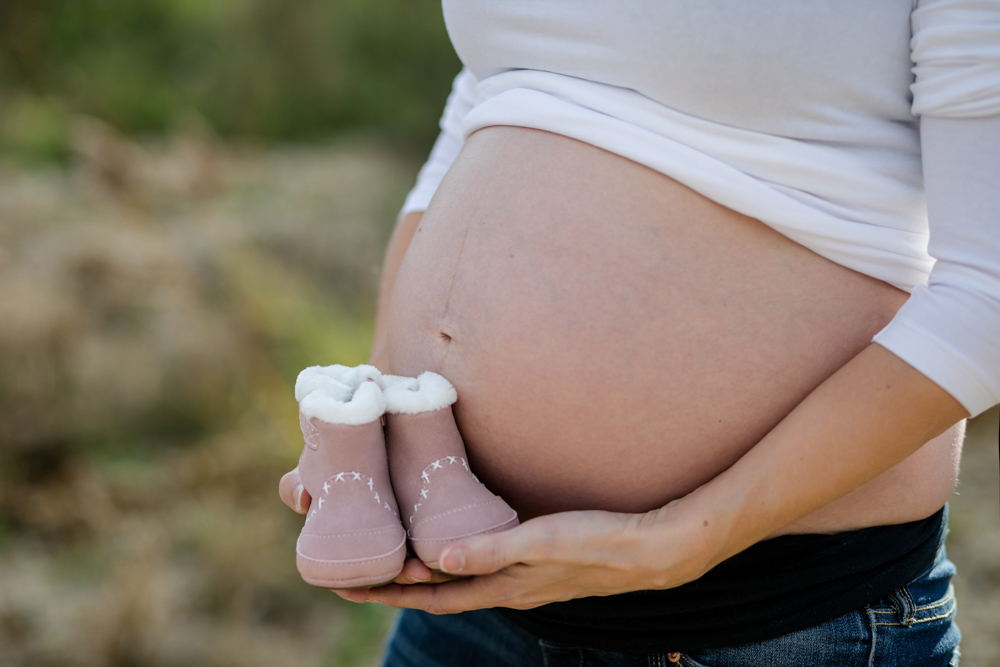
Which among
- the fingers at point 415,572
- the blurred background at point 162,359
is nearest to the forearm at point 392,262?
the fingers at point 415,572

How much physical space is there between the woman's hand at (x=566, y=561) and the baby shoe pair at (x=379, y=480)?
4cm

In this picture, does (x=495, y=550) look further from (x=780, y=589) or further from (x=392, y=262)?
(x=392, y=262)

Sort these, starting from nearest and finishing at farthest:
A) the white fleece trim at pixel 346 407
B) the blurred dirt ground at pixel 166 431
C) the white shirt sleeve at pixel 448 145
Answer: the white fleece trim at pixel 346 407
the white shirt sleeve at pixel 448 145
the blurred dirt ground at pixel 166 431

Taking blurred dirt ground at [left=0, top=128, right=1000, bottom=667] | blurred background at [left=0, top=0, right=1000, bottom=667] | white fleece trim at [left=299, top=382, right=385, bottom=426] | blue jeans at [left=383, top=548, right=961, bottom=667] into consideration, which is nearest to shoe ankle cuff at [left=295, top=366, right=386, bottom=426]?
white fleece trim at [left=299, top=382, right=385, bottom=426]

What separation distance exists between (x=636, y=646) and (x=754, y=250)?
504mm

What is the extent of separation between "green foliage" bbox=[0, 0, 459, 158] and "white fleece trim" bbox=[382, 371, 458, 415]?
677 centimetres

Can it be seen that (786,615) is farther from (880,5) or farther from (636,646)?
(880,5)

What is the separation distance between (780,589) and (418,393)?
1.57 feet

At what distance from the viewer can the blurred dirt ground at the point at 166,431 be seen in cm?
244

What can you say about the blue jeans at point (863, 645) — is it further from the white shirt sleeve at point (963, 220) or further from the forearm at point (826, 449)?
the white shirt sleeve at point (963, 220)

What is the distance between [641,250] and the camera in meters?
0.83

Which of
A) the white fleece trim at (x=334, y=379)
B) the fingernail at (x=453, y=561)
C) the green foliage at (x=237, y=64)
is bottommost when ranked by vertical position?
the green foliage at (x=237, y=64)

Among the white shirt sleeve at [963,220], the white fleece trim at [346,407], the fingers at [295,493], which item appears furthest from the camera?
the fingers at [295,493]

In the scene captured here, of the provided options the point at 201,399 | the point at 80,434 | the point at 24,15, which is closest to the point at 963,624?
the point at 201,399
